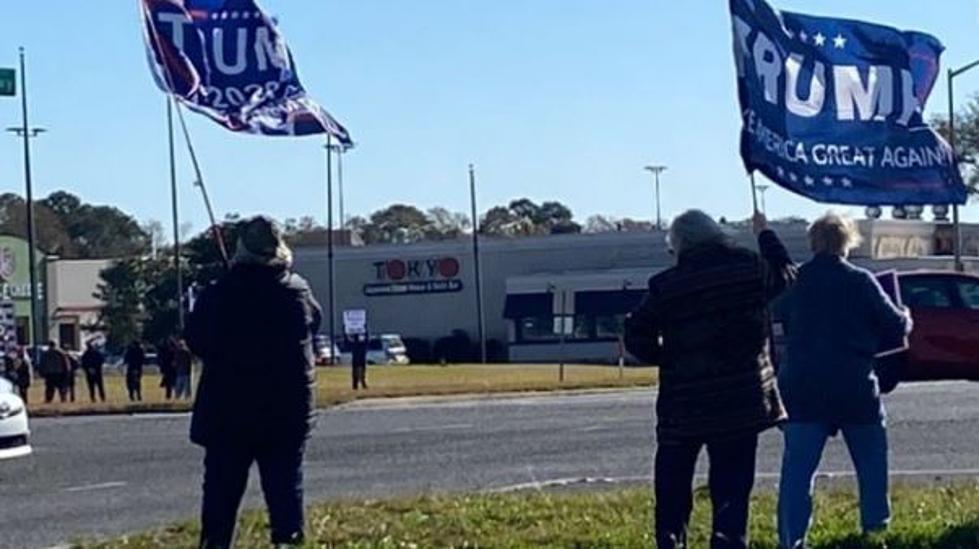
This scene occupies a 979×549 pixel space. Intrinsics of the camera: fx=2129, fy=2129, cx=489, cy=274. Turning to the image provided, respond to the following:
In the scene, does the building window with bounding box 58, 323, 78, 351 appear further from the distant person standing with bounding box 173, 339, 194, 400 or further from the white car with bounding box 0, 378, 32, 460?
the white car with bounding box 0, 378, 32, 460

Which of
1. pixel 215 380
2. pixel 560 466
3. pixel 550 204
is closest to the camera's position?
pixel 215 380

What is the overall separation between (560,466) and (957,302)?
34.1 ft

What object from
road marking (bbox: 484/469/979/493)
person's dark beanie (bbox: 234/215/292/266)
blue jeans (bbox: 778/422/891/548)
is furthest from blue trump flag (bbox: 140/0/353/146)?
blue jeans (bbox: 778/422/891/548)

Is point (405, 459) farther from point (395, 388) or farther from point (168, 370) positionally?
point (168, 370)

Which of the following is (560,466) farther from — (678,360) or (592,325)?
(592,325)

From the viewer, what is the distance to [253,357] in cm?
1012

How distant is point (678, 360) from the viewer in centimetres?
943

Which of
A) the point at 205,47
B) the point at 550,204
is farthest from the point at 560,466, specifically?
the point at 550,204

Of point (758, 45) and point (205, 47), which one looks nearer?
point (758, 45)

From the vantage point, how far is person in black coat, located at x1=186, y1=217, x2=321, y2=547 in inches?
399

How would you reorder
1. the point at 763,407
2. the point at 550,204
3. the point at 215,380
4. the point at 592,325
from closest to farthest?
the point at 763,407 → the point at 215,380 → the point at 592,325 → the point at 550,204

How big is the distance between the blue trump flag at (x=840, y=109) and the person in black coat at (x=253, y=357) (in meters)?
2.63

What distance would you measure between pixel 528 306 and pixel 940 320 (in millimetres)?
57448

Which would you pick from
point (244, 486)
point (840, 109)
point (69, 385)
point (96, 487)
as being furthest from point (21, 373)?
point (244, 486)
